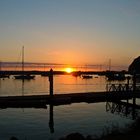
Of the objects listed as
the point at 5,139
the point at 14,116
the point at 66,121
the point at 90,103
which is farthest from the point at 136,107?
the point at 5,139

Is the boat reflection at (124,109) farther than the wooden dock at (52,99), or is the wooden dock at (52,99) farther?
the boat reflection at (124,109)

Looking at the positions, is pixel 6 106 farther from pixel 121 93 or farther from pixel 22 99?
pixel 121 93

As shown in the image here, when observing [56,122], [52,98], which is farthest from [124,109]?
[56,122]

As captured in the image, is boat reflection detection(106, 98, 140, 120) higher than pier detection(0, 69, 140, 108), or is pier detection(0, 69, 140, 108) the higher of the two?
pier detection(0, 69, 140, 108)

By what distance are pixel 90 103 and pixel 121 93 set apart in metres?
2.93

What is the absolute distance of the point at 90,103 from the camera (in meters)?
27.8

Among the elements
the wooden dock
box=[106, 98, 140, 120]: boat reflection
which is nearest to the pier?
the wooden dock

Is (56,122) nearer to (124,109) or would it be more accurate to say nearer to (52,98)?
(52,98)

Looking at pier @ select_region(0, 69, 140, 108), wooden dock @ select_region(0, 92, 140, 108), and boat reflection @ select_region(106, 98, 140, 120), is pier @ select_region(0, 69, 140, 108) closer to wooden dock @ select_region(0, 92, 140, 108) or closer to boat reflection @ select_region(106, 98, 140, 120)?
wooden dock @ select_region(0, 92, 140, 108)

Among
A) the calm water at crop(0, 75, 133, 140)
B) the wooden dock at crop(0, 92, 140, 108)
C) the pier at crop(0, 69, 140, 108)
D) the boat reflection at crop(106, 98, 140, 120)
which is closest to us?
the calm water at crop(0, 75, 133, 140)

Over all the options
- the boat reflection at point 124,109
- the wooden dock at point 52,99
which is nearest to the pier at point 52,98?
the wooden dock at point 52,99

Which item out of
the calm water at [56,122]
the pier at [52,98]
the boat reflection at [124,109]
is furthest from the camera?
the boat reflection at [124,109]

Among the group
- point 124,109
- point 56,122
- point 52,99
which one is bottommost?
point 56,122

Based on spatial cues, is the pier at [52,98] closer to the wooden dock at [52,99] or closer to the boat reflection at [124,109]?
the wooden dock at [52,99]
